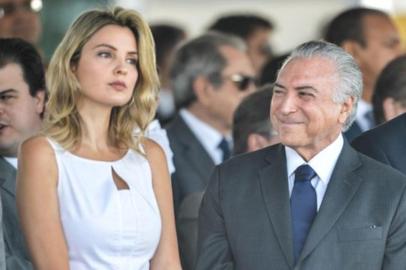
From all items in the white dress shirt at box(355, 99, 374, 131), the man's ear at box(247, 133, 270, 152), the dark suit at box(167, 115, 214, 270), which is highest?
the man's ear at box(247, 133, 270, 152)

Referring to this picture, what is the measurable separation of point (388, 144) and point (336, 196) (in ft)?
2.12

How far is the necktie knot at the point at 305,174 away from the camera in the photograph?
5.56 metres

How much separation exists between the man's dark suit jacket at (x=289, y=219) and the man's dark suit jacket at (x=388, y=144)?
40 centimetres

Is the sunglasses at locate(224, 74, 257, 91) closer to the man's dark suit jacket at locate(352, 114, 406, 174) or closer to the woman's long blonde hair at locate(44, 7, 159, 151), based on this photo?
the woman's long blonde hair at locate(44, 7, 159, 151)

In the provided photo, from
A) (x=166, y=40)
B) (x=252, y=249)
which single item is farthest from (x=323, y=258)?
(x=166, y=40)

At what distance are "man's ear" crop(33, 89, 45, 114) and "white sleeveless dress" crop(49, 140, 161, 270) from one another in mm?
566

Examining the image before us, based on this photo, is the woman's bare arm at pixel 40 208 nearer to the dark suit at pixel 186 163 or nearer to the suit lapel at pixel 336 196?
the suit lapel at pixel 336 196

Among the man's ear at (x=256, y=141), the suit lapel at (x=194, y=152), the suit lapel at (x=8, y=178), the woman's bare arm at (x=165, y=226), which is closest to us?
the woman's bare arm at (x=165, y=226)

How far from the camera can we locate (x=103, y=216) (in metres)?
5.66

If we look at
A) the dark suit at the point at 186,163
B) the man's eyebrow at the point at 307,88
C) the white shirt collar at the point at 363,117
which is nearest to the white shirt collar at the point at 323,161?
the man's eyebrow at the point at 307,88

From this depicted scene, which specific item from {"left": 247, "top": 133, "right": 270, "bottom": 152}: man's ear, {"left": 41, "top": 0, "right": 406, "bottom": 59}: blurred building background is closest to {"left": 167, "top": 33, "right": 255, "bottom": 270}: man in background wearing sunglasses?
{"left": 247, "top": 133, "right": 270, "bottom": 152}: man's ear

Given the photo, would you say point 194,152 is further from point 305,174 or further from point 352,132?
point 305,174

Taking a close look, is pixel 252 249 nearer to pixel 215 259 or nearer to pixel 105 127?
pixel 215 259

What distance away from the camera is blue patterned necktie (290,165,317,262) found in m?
5.45
